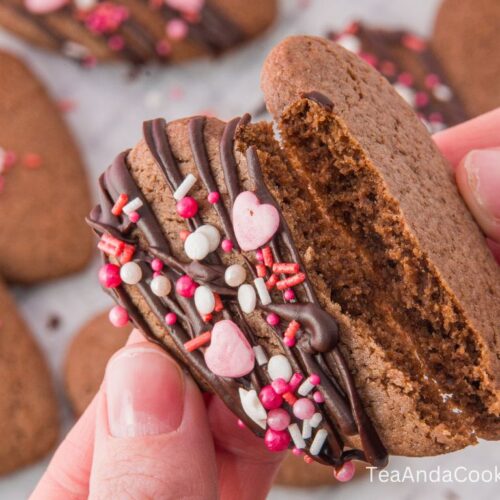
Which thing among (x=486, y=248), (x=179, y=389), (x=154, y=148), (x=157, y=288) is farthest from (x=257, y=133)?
(x=486, y=248)

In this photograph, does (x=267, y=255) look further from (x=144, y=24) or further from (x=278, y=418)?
(x=144, y=24)

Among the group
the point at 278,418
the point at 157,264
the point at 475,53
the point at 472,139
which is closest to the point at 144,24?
the point at 475,53

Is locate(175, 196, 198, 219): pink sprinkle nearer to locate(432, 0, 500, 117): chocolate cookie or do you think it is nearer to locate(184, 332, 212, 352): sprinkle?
locate(184, 332, 212, 352): sprinkle

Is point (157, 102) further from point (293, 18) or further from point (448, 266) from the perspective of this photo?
point (448, 266)

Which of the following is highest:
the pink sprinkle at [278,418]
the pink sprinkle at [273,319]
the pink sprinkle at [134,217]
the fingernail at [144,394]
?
the pink sprinkle at [134,217]

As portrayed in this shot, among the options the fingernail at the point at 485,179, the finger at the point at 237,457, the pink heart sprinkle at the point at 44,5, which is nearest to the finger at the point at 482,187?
the fingernail at the point at 485,179

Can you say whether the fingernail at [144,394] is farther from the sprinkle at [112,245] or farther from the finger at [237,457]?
the finger at [237,457]
